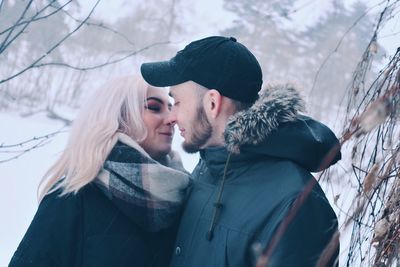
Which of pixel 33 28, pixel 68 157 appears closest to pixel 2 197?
pixel 68 157

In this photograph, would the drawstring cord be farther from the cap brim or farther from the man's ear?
the cap brim

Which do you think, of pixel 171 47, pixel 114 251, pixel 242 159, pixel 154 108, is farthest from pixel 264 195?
pixel 171 47

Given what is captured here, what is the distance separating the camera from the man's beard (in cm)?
200

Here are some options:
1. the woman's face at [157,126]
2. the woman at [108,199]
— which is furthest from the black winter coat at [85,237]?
the woman's face at [157,126]

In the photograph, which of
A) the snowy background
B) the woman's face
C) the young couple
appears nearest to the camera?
the young couple

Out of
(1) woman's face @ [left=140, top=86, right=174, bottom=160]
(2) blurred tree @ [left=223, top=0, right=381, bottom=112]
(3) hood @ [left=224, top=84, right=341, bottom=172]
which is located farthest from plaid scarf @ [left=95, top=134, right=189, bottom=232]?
(2) blurred tree @ [left=223, top=0, right=381, bottom=112]

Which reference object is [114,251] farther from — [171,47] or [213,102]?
[171,47]

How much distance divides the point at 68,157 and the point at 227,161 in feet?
2.42

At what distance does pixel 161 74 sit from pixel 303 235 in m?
0.89

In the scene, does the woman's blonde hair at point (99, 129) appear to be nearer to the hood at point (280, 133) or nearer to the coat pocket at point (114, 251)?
the coat pocket at point (114, 251)

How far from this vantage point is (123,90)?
2.28 metres

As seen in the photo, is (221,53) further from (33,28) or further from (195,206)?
(33,28)

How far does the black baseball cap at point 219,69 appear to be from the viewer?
1977 millimetres

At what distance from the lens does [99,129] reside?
2178 mm
